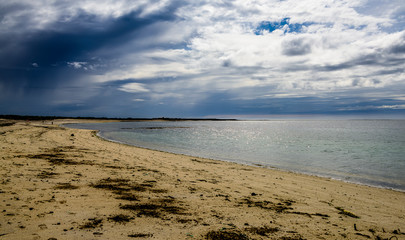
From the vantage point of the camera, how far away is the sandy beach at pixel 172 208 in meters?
4.77

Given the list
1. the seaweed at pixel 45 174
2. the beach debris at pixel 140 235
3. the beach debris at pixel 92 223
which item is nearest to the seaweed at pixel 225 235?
the beach debris at pixel 140 235

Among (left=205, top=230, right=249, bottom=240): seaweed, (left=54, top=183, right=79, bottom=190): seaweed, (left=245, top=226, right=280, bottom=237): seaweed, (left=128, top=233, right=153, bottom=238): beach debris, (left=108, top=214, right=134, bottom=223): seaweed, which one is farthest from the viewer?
(left=54, top=183, right=79, bottom=190): seaweed

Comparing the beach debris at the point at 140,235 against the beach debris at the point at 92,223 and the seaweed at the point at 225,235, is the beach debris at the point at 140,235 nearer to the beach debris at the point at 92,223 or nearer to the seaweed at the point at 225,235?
the beach debris at the point at 92,223

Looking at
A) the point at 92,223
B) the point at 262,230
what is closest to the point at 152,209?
the point at 92,223

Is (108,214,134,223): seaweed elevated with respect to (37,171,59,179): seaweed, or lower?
lower

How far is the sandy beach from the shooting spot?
15.7ft

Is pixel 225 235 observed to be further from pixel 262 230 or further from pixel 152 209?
pixel 152 209

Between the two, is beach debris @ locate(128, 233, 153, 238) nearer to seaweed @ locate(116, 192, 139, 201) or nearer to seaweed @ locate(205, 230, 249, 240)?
seaweed @ locate(205, 230, 249, 240)

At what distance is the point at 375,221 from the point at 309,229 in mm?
2694

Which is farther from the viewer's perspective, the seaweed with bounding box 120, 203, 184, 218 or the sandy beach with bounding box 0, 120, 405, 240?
the seaweed with bounding box 120, 203, 184, 218

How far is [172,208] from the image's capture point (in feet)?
20.2

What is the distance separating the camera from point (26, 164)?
1005 cm

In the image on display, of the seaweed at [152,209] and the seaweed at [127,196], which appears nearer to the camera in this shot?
the seaweed at [152,209]

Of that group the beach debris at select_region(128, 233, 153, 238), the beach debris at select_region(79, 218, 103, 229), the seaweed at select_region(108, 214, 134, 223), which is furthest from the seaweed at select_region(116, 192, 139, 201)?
the beach debris at select_region(128, 233, 153, 238)
